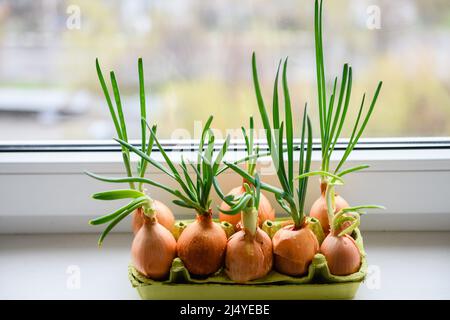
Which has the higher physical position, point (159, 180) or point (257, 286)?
point (159, 180)

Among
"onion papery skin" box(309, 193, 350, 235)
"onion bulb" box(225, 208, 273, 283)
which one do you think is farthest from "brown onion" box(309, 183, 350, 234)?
"onion bulb" box(225, 208, 273, 283)

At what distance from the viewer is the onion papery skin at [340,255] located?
712 millimetres

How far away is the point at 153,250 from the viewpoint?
70 centimetres

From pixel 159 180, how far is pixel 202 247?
0.67ft

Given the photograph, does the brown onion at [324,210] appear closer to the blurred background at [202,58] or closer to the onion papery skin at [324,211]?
the onion papery skin at [324,211]

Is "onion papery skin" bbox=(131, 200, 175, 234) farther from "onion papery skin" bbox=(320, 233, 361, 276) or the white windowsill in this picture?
"onion papery skin" bbox=(320, 233, 361, 276)

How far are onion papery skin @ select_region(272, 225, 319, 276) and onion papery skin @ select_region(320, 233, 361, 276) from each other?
0.02 meters

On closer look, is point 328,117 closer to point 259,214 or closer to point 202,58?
point 259,214

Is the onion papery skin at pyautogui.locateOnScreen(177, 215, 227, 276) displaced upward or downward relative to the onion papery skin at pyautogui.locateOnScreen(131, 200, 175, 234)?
downward

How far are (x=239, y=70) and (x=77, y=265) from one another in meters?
0.36

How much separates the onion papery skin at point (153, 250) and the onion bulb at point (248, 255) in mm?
68

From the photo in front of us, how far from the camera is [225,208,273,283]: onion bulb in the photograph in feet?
2.29

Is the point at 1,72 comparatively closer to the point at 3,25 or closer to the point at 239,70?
the point at 3,25

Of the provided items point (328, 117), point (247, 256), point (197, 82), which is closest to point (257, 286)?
point (247, 256)
